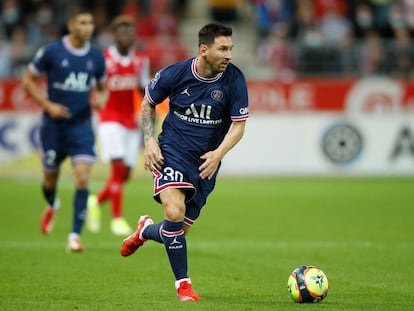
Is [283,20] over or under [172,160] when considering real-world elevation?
over

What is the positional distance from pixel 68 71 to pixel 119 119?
2250 millimetres

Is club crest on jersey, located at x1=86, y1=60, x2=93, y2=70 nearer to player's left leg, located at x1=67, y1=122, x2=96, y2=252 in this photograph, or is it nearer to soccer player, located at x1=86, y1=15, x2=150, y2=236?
player's left leg, located at x1=67, y1=122, x2=96, y2=252

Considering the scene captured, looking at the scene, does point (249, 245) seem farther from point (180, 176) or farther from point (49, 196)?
point (180, 176)

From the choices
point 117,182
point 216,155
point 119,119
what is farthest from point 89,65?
point 216,155

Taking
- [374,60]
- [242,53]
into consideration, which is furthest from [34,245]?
[242,53]

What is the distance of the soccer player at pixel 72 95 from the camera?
39.3 ft

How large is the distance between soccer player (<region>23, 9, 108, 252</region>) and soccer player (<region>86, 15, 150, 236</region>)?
172 cm

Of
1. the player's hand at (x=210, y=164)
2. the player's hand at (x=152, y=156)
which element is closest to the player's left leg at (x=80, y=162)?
the player's hand at (x=152, y=156)

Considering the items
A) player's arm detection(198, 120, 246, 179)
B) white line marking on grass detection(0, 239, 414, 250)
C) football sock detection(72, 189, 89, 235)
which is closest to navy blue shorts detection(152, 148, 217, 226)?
player's arm detection(198, 120, 246, 179)

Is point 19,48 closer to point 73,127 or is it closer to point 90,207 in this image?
point 90,207

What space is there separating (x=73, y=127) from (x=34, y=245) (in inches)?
63.0

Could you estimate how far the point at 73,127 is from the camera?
1219cm

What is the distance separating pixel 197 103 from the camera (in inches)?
334

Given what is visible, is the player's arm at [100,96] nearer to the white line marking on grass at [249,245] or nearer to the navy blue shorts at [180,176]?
the white line marking on grass at [249,245]
